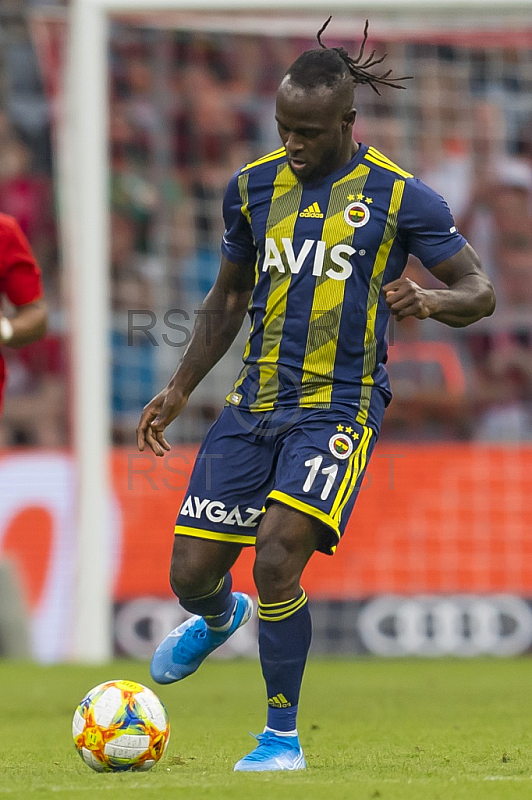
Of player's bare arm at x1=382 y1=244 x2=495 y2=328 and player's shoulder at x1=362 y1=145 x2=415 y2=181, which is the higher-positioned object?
player's shoulder at x1=362 y1=145 x2=415 y2=181

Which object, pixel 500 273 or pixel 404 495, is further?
pixel 500 273

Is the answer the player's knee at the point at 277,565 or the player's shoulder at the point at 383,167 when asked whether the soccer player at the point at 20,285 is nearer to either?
the player's shoulder at the point at 383,167

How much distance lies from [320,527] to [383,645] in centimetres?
643

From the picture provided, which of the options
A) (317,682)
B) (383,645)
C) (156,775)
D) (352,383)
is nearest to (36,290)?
(352,383)

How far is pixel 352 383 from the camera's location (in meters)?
4.94

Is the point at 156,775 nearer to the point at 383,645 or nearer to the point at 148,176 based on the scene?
the point at 383,645

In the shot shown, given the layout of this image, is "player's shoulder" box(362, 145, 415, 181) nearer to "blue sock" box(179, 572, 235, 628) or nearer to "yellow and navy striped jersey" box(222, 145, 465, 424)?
"yellow and navy striped jersey" box(222, 145, 465, 424)

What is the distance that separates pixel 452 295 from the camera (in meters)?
4.69

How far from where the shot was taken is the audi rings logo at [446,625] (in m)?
10.9

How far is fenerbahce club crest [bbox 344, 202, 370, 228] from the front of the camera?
16.2ft

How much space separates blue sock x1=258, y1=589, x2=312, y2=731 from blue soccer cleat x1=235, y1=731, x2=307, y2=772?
42mm

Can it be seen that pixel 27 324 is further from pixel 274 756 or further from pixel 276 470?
pixel 274 756

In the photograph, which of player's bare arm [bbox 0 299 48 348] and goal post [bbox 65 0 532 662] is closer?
player's bare arm [bbox 0 299 48 348]

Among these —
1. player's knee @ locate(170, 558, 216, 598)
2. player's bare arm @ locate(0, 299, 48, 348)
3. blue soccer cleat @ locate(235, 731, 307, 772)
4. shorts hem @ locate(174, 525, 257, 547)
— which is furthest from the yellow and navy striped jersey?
player's bare arm @ locate(0, 299, 48, 348)
